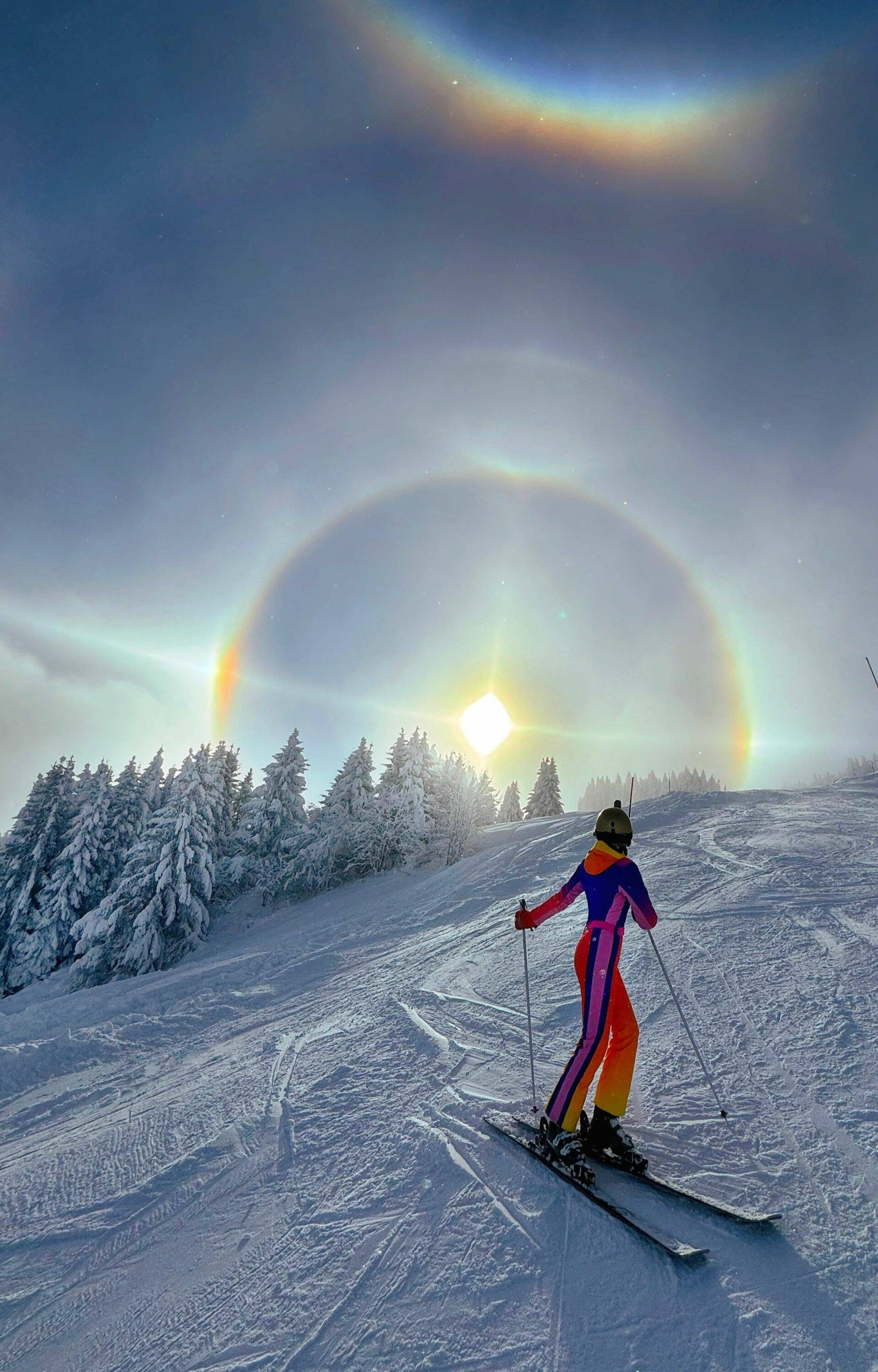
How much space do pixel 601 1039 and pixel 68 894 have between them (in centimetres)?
3678

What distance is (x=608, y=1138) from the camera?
13.5ft

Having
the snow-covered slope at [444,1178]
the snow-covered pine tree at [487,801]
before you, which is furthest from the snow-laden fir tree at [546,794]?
the snow-covered slope at [444,1178]

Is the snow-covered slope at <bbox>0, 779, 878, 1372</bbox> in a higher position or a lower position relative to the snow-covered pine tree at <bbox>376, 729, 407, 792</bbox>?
lower

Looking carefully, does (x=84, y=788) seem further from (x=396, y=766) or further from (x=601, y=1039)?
(x=601, y=1039)

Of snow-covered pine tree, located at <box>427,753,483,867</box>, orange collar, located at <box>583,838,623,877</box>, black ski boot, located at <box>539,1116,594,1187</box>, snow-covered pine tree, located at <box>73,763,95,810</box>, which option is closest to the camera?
black ski boot, located at <box>539,1116,594,1187</box>

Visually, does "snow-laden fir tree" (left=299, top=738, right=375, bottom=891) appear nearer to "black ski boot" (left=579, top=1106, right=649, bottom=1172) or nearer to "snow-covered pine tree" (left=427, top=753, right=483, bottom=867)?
"snow-covered pine tree" (left=427, top=753, right=483, bottom=867)

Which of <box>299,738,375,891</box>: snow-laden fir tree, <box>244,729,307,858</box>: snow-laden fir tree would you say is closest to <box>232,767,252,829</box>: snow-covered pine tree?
<box>244,729,307,858</box>: snow-laden fir tree

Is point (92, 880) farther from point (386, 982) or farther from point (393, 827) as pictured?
point (386, 982)

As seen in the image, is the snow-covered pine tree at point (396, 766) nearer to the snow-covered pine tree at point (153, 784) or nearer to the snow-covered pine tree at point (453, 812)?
the snow-covered pine tree at point (453, 812)

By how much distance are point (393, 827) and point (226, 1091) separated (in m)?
24.2

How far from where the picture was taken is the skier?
13.7ft

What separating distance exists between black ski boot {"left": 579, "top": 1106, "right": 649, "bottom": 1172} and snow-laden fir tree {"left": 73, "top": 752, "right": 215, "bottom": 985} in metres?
26.4

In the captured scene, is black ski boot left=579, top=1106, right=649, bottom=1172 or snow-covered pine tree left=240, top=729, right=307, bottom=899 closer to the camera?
black ski boot left=579, top=1106, right=649, bottom=1172

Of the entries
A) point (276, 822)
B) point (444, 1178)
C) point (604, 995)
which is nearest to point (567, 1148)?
point (444, 1178)
